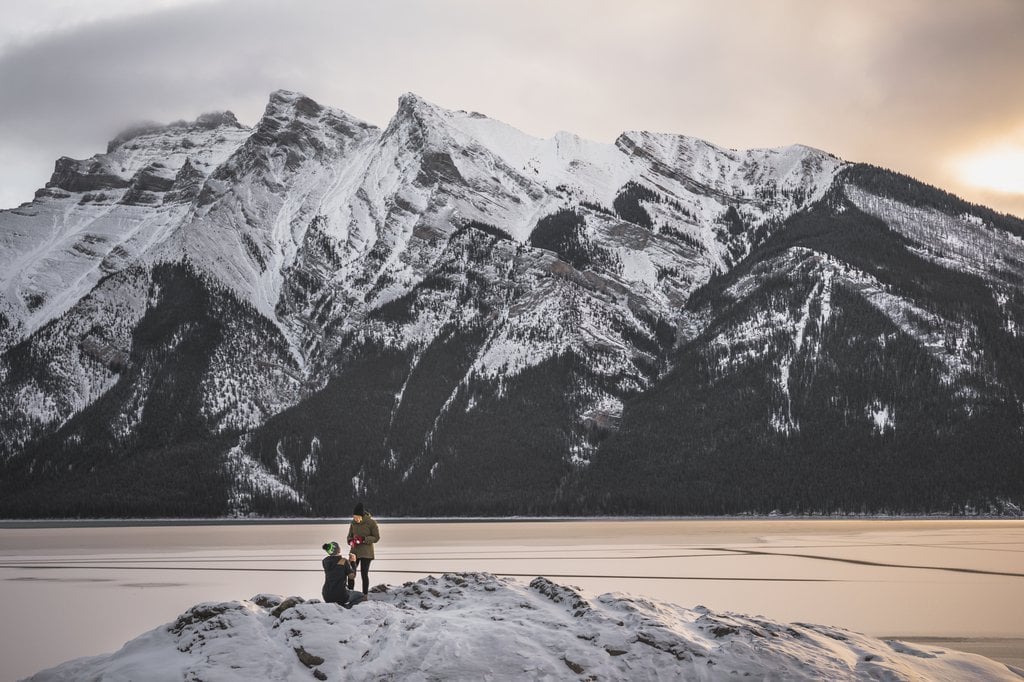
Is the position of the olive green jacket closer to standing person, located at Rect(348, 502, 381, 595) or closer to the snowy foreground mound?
standing person, located at Rect(348, 502, 381, 595)

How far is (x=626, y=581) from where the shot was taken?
132 ft

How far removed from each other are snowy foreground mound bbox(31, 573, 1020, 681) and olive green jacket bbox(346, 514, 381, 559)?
6.53m

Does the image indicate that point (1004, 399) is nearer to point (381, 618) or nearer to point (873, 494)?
point (873, 494)

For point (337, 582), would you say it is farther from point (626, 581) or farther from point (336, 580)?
point (626, 581)

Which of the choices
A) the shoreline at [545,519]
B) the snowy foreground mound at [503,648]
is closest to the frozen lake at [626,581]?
the snowy foreground mound at [503,648]

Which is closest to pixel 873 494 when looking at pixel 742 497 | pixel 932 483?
pixel 932 483

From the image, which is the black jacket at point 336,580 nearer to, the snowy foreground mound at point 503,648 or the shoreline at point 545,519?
the snowy foreground mound at point 503,648

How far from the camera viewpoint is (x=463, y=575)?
25.4m

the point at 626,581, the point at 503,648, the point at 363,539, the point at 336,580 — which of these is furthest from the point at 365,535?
the point at 626,581

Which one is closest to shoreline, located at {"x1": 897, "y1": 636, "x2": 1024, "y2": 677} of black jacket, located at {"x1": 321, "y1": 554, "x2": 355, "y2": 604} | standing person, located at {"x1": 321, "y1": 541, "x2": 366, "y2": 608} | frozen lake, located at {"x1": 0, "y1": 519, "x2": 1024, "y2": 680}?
frozen lake, located at {"x1": 0, "y1": 519, "x2": 1024, "y2": 680}

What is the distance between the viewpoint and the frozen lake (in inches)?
1059

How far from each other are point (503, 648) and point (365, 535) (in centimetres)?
1096

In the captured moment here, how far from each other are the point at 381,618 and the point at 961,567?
34989mm

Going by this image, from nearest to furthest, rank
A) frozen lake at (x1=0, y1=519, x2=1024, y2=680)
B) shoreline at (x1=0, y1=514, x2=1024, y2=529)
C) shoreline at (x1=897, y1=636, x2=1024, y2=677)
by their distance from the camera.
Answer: shoreline at (x1=897, y1=636, x2=1024, y2=677), frozen lake at (x1=0, y1=519, x2=1024, y2=680), shoreline at (x1=0, y1=514, x2=1024, y2=529)
